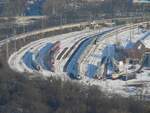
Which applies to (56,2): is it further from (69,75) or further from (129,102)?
(129,102)

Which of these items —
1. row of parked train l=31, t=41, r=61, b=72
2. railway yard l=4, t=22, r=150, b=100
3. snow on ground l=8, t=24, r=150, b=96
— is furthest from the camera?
row of parked train l=31, t=41, r=61, b=72

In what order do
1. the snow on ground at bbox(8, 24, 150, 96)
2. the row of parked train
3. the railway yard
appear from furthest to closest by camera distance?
the row of parked train
the railway yard
the snow on ground at bbox(8, 24, 150, 96)

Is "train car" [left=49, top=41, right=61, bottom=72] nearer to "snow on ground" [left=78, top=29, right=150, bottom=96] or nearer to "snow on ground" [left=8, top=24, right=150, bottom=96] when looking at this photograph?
"snow on ground" [left=8, top=24, right=150, bottom=96]

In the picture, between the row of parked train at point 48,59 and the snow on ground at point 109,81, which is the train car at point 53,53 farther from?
the snow on ground at point 109,81

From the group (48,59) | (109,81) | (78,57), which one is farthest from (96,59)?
(109,81)

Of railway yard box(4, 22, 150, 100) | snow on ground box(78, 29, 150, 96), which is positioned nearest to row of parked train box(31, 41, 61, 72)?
railway yard box(4, 22, 150, 100)

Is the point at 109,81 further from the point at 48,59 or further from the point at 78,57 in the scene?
the point at 48,59

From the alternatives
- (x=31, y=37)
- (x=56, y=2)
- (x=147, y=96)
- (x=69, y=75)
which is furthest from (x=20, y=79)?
(x=56, y=2)

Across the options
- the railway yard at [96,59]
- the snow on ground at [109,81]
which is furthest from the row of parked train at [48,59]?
→ the snow on ground at [109,81]

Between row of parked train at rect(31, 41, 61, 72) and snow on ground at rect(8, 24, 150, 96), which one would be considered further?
row of parked train at rect(31, 41, 61, 72)
